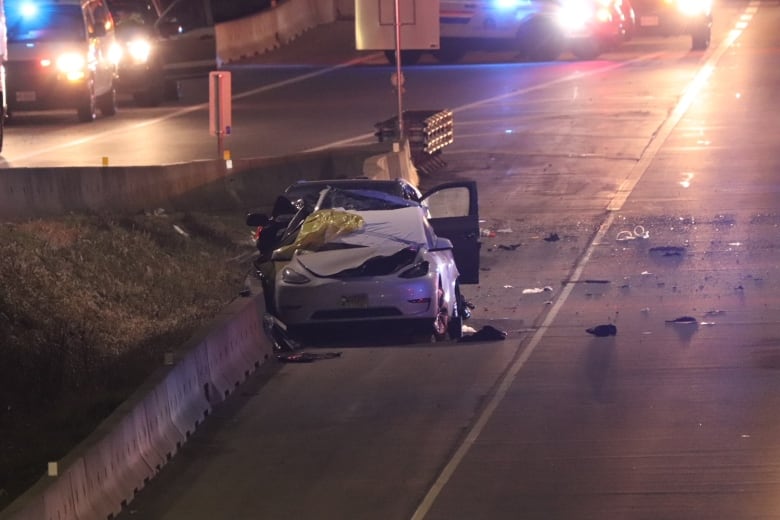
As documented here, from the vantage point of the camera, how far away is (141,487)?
414 inches

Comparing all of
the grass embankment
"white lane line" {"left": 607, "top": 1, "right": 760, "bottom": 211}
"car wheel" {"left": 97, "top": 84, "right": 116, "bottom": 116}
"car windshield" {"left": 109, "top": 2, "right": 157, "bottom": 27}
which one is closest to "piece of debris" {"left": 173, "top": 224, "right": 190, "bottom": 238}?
the grass embankment

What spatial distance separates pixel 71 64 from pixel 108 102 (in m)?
3.23

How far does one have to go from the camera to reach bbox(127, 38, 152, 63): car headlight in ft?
111

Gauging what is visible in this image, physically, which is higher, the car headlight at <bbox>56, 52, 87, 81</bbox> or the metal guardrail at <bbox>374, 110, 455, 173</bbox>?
the car headlight at <bbox>56, 52, 87, 81</bbox>

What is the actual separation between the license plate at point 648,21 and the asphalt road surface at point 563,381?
60.1ft

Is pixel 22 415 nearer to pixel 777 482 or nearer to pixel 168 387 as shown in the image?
pixel 168 387

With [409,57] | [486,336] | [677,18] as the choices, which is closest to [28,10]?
[409,57]

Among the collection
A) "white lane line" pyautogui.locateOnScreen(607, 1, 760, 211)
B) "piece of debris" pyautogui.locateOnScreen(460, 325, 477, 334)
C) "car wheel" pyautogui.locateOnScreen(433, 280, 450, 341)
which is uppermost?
"car wheel" pyautogui.locateOnScreen(433, 280, 450, 341)

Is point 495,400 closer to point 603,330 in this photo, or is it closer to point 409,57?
point 603,330

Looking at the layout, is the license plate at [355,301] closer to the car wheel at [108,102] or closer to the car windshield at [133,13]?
the car wheel at [108,102]

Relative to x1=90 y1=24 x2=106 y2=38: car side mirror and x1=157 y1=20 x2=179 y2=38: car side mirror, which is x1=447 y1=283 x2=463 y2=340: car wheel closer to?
x1=90 y1=24 x2=106 y2=38: car side mirror

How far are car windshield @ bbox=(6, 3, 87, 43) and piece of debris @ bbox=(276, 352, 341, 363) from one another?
55.6 ft

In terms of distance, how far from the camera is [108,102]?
33.7 m

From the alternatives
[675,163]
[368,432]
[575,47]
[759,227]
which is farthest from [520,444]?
[575,47]
